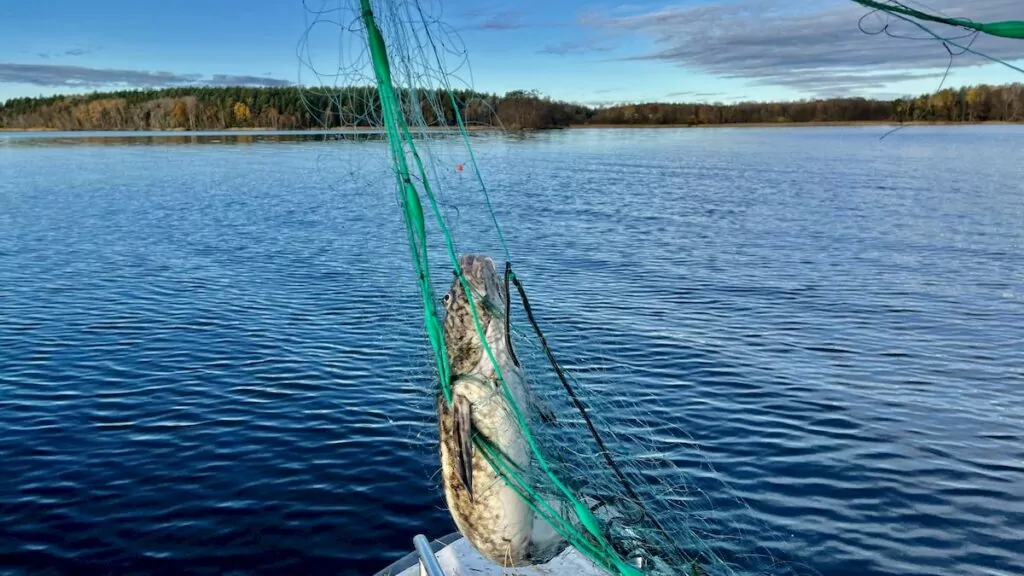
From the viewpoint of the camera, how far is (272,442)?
Result: 663 inches

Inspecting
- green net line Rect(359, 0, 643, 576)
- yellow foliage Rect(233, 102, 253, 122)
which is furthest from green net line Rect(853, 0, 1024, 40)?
yellow foliage Rect(233, 102, 253, 122)

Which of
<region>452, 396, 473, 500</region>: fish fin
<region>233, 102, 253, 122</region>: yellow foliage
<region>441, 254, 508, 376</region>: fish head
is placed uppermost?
<region>233, 102, 253, 122</region>: yellow foliage

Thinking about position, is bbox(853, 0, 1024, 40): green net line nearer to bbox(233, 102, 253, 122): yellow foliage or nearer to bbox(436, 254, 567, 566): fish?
bbox(436, 254, 567, 566): fish

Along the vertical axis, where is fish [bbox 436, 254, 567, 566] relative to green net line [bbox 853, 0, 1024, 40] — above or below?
below

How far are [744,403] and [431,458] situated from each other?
7.41 meters

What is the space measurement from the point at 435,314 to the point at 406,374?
1367 cm

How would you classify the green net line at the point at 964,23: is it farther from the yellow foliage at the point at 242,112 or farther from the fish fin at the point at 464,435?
the yellow foliage at the point at 242,112

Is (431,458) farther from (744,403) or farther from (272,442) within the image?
(744,403)

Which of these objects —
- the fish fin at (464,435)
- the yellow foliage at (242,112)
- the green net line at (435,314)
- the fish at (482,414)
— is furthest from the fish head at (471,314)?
the yellow foliage at (242,112)

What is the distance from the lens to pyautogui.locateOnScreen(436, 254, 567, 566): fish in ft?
25.0

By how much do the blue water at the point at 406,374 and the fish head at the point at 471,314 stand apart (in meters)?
1.03

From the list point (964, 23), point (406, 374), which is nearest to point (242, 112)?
point (406, 374)

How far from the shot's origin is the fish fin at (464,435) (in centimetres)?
754

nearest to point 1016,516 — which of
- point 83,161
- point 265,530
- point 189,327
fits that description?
point 265,530
